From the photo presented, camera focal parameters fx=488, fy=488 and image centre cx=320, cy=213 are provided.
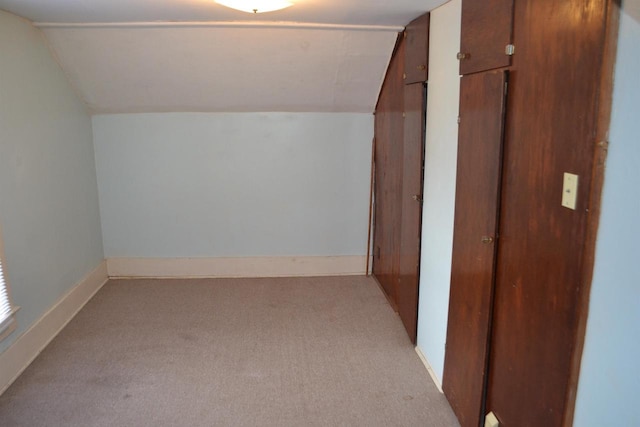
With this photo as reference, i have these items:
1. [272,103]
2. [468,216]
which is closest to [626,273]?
[468,216]

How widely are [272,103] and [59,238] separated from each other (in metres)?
1.73

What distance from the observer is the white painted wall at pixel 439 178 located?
218cm

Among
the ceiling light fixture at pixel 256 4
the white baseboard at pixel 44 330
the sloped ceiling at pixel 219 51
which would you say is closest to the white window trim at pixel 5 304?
the white baseboard at pixel 44 330

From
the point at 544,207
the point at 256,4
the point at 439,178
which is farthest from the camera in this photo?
the point at 439,178

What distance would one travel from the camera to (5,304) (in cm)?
244

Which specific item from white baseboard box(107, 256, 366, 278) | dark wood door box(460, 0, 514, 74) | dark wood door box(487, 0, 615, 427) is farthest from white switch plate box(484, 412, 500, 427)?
white baseboard box(107, 256, 366, 278)

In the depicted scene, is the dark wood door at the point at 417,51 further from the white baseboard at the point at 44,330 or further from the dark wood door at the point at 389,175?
the white baseboard at the point at 44,330

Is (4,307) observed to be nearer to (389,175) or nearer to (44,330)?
(44,330)

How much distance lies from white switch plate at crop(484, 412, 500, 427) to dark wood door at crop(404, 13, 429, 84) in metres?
1.60


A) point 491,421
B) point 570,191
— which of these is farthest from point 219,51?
point 491,421

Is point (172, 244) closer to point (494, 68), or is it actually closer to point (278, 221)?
point (278, 221)

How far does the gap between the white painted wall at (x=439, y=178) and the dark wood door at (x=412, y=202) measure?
0.06m

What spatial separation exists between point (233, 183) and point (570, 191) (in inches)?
116

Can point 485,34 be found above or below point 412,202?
above
